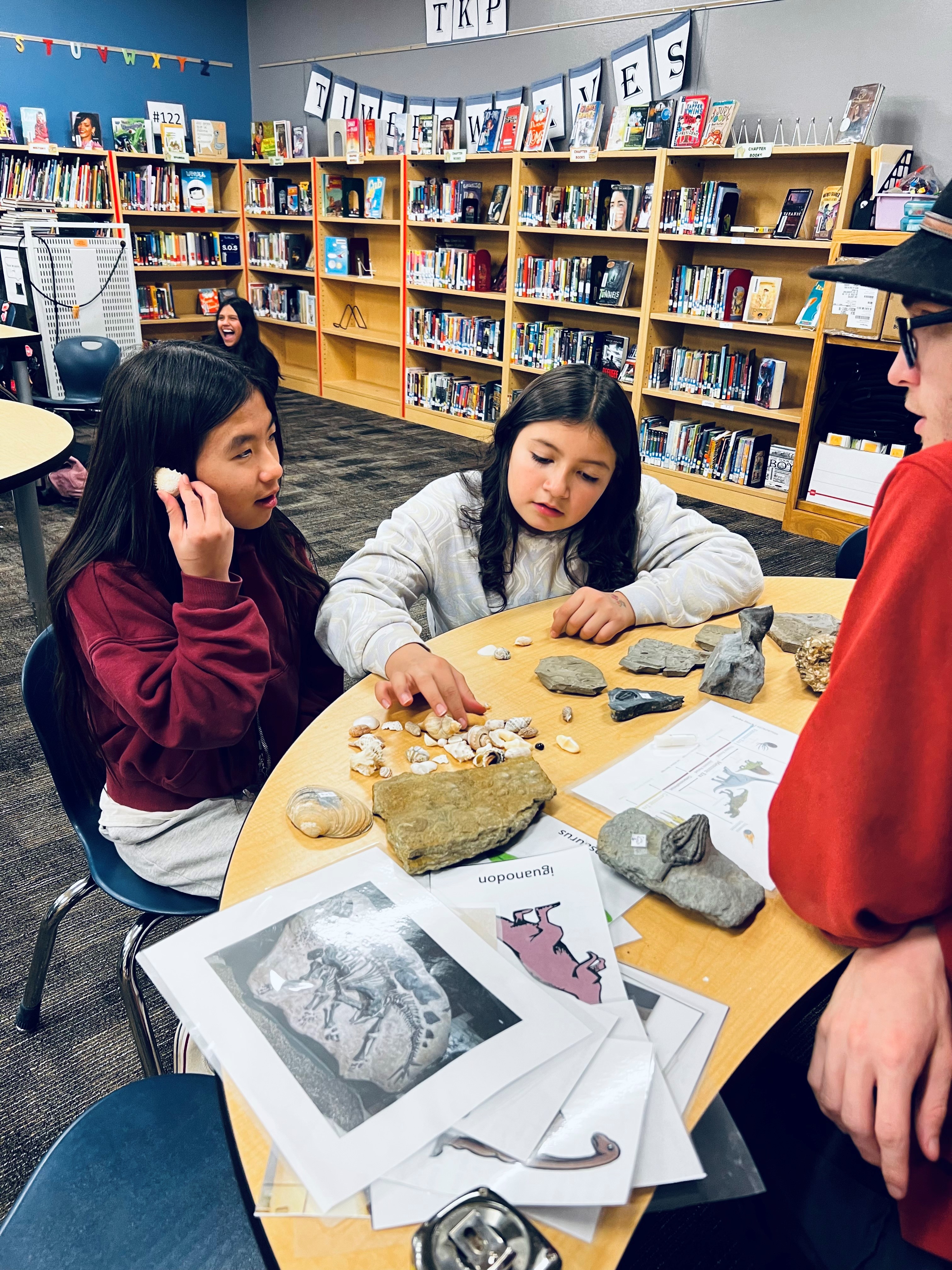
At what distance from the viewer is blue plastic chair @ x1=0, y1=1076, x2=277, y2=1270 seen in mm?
727

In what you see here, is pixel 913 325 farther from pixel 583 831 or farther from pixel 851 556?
pixel 851 556

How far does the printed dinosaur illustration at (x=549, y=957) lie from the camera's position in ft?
2.26

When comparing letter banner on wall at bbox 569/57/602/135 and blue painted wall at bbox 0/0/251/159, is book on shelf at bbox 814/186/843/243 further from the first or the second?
blue painted wall at bbox 0/0/251/159

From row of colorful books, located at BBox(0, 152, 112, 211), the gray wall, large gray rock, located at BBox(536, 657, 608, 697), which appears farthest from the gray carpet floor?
row of colorful books, located at BBox(0, 152, 112, 211)

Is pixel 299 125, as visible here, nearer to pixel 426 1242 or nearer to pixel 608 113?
pixel 608 113

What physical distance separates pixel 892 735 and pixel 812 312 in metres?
3.89

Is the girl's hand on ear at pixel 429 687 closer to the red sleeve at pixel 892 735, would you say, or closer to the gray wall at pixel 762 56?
the red sleeve at pixel 892 735

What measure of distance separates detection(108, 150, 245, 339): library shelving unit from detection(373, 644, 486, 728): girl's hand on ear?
6090mm

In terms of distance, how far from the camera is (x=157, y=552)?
1151 millimetres

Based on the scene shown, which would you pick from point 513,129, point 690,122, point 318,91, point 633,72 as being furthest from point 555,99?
point 318,91

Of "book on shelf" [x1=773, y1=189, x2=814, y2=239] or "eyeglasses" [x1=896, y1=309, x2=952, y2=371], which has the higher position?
"book on shelf" [x1=773, y1=189, x2=814, y2=239]

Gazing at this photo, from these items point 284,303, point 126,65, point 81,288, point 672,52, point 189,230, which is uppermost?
point 126,65

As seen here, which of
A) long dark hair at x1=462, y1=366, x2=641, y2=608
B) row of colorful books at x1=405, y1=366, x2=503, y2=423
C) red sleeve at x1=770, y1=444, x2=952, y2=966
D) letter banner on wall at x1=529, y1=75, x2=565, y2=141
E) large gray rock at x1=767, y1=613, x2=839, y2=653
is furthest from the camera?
row of colorful books at x1=405, y1=366, x2=503, y2=423

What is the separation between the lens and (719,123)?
4.06m
